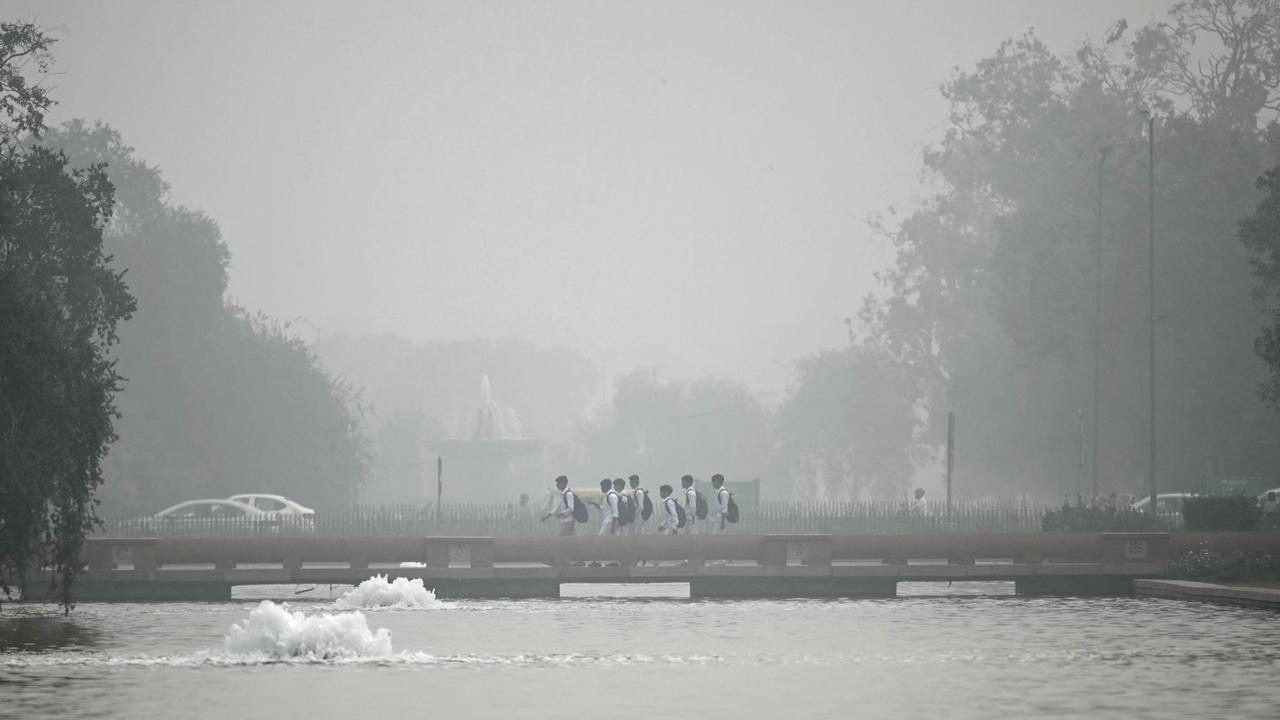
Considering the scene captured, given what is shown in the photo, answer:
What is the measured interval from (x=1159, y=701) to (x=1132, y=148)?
Answer: 2093 inches

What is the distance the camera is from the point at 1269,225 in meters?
53.0

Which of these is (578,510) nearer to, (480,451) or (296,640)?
(296,640)

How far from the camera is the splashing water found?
27156 millimetres

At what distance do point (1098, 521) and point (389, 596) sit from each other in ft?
64.6

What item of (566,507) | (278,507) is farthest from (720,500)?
(278,507)

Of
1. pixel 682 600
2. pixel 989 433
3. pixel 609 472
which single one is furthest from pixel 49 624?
pixel 609 472

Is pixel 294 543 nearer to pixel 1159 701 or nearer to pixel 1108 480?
pixel 1159 701

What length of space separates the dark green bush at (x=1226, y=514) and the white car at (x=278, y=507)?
24.2 meters

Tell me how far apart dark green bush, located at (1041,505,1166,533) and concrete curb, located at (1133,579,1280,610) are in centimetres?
839

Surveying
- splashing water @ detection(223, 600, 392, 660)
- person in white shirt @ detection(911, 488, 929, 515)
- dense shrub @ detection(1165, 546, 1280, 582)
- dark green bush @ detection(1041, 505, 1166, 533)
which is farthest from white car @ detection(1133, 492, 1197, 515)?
splashing water @ detection(223, 600, 392, 660)

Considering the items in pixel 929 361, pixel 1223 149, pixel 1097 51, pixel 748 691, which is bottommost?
pixel 748 691

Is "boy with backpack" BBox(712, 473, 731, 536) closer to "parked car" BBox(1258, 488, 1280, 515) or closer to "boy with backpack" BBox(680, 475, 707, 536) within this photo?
"boy with backpack" BBox(680, 475, 707, 536)

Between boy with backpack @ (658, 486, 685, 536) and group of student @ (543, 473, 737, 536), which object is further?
boy with backpack @ (658, 486, 685, 536)

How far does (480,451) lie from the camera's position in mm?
110375
